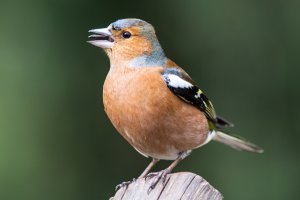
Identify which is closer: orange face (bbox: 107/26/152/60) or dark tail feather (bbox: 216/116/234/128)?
orange face (bbox: 107/26/152/60)

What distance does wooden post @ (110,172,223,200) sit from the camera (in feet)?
11.7

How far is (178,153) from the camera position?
5.06 meters

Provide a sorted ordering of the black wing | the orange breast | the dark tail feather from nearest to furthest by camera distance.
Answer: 1. the orange breast
2. the black wing
3. the dark tail feather

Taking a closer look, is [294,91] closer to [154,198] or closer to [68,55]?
[68,55]

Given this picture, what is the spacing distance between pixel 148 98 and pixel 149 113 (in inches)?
4.1

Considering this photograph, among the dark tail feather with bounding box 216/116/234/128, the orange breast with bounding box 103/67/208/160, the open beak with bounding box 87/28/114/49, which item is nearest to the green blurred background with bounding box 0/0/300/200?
the dark tail feather with bounding box 216/116/234/128

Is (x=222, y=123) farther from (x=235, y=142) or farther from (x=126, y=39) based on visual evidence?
(x=126, y=39)

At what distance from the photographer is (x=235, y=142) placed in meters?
6.12

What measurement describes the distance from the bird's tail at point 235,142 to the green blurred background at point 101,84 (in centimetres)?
51

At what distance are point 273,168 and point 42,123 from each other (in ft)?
7.34

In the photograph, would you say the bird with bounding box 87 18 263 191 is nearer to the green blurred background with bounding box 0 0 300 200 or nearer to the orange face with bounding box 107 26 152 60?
the orange face with bounding box 107 26 152 60

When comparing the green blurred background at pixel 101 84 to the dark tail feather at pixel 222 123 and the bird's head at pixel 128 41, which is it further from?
the bird's head at pixel 128 41

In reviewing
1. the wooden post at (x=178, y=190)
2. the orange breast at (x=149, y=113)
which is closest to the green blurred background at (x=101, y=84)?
the orange breast at (x=149, y=113)

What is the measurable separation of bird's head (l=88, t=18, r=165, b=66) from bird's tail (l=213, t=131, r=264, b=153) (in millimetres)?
1174
